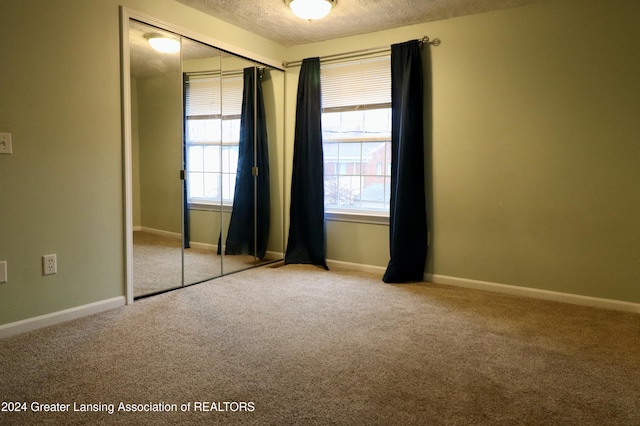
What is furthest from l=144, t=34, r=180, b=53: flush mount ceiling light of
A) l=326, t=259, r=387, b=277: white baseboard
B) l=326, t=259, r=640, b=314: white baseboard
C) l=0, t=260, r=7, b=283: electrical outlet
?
l=326, t=259, r=640, b=314: white baseboard

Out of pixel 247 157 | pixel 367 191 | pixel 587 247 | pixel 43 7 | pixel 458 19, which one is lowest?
pixel 587 247

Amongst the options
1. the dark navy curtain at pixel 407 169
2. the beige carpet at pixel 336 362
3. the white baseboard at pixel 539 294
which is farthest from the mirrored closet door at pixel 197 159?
the white baseboard at pixel 539 294

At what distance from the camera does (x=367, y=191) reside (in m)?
4.34

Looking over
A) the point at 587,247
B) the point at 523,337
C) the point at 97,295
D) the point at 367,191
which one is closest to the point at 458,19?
the point at 367,191

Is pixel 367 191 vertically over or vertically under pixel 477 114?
under

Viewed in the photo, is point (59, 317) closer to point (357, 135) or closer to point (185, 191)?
point (185, 191)

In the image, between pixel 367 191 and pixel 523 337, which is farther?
pixel 367 191

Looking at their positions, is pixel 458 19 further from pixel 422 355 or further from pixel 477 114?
pixel 422 355

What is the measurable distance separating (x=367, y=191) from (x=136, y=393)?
294 cm

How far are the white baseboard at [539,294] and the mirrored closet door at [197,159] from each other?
6.37 ft

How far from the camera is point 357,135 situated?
4.31 meters

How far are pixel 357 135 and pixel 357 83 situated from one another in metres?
0.52

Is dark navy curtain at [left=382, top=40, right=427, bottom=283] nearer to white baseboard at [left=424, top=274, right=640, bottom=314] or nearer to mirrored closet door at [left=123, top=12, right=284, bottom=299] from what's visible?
white baseboard at [left=424, top=274, right=640, bottom=314]

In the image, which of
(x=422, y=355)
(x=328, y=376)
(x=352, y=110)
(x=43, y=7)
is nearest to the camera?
(x=328, y=376)
